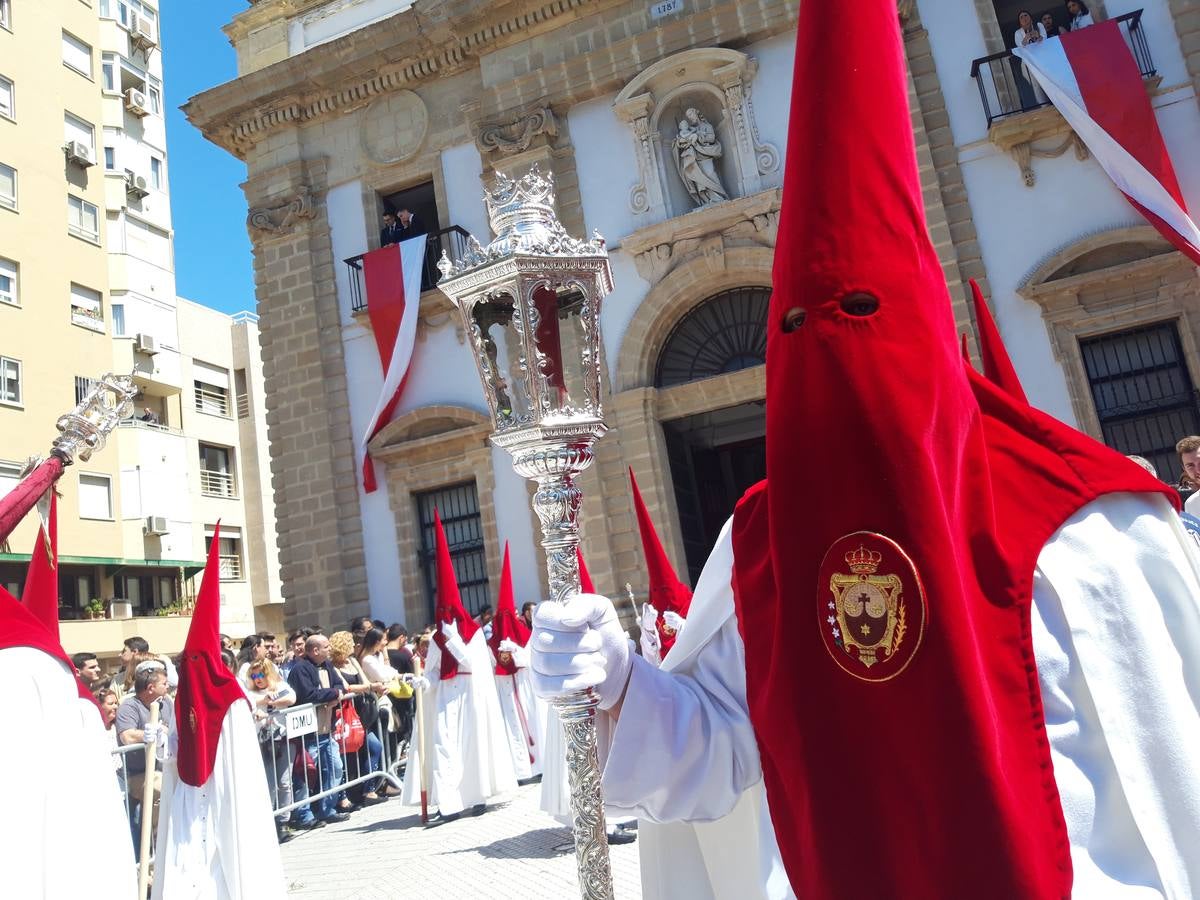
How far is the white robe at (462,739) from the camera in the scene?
8.95m

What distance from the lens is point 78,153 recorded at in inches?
1009

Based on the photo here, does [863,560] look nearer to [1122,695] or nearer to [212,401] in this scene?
[1122,695]

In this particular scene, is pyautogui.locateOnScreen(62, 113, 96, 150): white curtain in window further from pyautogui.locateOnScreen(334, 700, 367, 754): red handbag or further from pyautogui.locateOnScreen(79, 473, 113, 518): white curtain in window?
pyautogui.locateOnScreen(334, 700, 367, 754): red handbag

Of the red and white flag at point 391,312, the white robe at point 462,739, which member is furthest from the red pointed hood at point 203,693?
the red and white flag at point 391,312

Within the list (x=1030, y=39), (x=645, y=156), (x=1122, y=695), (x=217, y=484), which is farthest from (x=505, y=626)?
(x=217, y=484)

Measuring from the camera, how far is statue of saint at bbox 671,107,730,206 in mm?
12758

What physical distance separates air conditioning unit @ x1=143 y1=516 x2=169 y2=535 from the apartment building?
0.04 metres

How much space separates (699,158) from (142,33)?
25263 millimetres

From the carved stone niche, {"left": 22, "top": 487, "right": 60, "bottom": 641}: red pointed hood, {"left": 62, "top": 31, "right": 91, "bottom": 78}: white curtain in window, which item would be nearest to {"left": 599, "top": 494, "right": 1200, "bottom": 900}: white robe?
{"left": 22, "top": 487, "right": 60, "bottom": 641}: red pointed hood

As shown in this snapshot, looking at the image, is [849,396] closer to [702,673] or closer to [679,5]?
[702,673]

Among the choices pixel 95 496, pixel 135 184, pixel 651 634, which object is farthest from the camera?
pixel 135 184

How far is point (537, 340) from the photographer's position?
2457mm

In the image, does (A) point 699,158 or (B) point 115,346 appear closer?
(A) point 699,158

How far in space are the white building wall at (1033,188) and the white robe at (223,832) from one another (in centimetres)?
909
